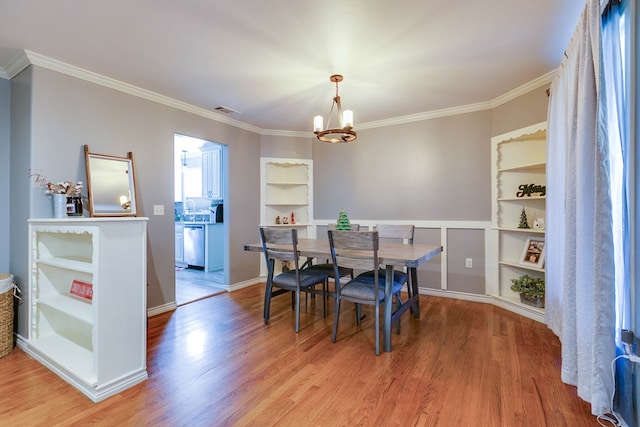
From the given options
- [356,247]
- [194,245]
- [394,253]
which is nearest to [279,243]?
[356,247]

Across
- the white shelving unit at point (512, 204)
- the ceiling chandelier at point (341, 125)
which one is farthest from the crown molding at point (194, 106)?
the ceiling chandelier at point (341, 125)

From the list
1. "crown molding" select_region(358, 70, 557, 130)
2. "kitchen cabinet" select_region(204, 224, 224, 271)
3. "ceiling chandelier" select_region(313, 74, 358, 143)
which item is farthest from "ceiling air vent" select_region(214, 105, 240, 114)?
"kitchen cabinet" select_region(204, 224, 224, 271)

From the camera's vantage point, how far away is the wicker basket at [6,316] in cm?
226

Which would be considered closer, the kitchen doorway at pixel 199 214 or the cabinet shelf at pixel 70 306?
the cabinet shelf at pixel 70 306

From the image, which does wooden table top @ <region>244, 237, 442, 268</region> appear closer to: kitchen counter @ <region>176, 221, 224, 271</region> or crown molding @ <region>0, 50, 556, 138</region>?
crown molding @ <region>0, 50, 556, 138</region>

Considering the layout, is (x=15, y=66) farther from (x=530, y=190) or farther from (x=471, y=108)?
(x=530, y=190)

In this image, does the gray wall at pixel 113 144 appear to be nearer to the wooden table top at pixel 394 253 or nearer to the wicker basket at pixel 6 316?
the wicker basket at pixel 6 316

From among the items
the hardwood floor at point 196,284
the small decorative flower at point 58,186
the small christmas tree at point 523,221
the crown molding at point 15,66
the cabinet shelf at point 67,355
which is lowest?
the hardwood floor at point 196,284

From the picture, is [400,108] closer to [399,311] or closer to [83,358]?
[399,311]

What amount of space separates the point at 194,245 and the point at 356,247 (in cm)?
415

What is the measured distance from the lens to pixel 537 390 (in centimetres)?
179

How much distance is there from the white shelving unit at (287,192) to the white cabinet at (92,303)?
2466 millimetres

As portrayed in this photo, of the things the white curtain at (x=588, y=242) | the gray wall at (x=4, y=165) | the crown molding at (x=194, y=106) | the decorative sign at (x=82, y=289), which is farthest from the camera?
the gray wall at (x=4, y=165)

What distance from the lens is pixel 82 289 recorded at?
2.12 m
